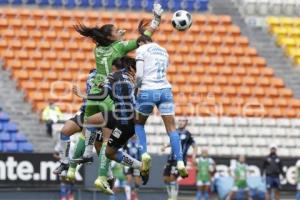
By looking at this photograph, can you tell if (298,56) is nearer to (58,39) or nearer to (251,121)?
(251,121)

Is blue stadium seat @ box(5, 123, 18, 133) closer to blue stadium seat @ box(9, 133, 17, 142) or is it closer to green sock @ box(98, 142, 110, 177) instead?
blue stadium seat @ box(9, 133, 17, 142)

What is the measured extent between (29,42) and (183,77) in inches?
218

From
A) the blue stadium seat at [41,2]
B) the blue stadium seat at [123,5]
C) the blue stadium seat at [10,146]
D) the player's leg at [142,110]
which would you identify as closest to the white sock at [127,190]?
the blue stadium seat at [10,146]

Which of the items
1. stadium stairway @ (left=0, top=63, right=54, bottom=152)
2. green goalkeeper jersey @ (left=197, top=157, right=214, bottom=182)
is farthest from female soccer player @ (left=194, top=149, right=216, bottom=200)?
stadium stairway @ (left=0, top=63, right=54, bottom=152)

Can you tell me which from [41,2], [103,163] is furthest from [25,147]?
[103,163]

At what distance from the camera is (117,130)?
703 inches

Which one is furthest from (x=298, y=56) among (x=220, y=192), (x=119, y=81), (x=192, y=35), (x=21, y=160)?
(x=119, y=81)

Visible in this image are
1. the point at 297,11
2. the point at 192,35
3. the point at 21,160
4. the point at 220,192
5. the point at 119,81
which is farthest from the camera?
the point at 297,11

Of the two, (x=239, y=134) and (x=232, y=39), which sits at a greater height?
(x=232, y=39)

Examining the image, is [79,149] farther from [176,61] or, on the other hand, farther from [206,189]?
[176,61]

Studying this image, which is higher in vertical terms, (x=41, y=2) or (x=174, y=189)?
(x=41, y=2)

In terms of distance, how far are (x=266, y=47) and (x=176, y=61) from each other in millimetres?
4368

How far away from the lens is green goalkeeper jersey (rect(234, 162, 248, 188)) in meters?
30.8

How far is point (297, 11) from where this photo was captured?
40000 mm
